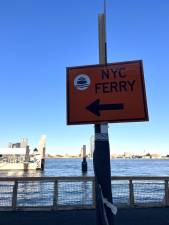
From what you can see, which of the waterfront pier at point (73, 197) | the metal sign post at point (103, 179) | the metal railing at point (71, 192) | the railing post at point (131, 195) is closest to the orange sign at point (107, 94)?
the metal sign post at point (103, 179)

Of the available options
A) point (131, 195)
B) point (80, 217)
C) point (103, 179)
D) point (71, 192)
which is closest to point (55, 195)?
point (71, 192)

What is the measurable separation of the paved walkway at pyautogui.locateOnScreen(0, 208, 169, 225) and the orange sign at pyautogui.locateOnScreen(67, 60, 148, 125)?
4.18m

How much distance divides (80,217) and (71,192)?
5.62ft

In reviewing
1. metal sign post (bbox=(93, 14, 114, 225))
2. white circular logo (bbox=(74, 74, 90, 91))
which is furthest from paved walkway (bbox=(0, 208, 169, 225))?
white circular logo (bbox=(74, 74, 90, 91))

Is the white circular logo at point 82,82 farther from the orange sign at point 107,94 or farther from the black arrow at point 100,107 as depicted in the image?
the black arrow at point 100,107

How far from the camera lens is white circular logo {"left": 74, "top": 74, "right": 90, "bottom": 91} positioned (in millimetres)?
4992

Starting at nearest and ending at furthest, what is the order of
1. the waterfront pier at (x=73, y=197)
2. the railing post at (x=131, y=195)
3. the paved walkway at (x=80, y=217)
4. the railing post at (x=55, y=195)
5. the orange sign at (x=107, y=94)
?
the orange sign at (x=107, y=94)
the paved walkway at (x=80, y=217)
the waterfront pier at (x=73, y=197)
the railing post at (x=55, y=195)
the railing post at (x=131, y=195)

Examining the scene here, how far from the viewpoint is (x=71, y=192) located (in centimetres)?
1069

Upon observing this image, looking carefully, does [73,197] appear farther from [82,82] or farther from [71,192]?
[82,82]

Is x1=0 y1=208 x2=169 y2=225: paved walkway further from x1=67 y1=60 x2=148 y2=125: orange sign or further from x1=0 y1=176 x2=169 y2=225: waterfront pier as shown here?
x1=67 y1=60 x2=148 y2=125: orange sign

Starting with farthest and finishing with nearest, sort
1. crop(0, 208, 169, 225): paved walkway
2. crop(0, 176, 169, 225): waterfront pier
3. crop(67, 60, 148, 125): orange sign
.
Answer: crop(0, 176, 169, 225): waterfront pier
crop(0, 208, 169, 225): paved walkway
crop(67, 60, 148, 125): orange sign

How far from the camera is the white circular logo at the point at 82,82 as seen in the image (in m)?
4.99

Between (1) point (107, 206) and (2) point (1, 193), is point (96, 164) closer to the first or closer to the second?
(1) point (107, 206)

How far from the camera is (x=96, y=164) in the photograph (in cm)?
486
